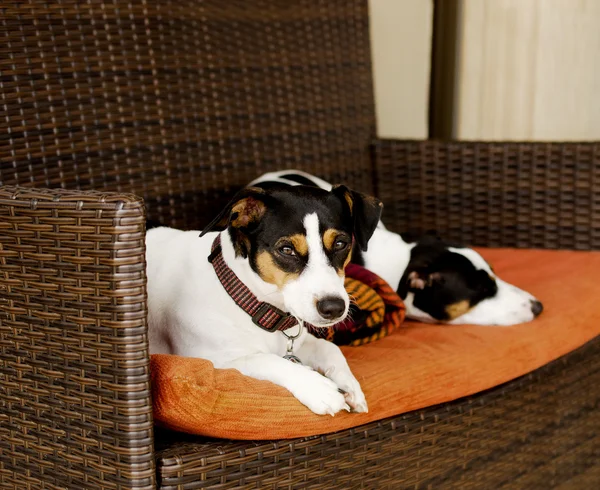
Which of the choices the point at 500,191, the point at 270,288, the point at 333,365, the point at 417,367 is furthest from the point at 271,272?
the point at 500,191

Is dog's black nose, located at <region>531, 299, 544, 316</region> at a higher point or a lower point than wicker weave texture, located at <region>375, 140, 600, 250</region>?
lower

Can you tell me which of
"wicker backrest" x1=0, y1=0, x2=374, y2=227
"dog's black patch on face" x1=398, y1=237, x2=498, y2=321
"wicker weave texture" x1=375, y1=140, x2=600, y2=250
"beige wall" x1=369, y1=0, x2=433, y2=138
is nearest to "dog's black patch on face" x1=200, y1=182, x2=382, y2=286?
"dog's black patch on face" x1=398, y1=237, x2=498, y2=321

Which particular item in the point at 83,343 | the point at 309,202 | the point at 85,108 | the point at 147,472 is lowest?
the point at 147,472

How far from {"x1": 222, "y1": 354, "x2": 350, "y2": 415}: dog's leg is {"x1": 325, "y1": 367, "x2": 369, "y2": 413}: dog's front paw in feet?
0.10

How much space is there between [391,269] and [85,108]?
3.38 ft

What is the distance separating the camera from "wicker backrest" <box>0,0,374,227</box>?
Result: 234 cm

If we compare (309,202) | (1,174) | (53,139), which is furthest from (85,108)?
(309,202)

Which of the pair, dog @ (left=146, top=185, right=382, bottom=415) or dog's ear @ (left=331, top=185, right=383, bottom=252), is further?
dog's ear @ (left=331, top=185, right=383, bottom=252)

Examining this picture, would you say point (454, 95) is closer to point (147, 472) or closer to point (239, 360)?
point (239, 360)

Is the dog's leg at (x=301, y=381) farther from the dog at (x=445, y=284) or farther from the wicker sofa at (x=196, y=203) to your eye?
the dog at (x=445, y=284)

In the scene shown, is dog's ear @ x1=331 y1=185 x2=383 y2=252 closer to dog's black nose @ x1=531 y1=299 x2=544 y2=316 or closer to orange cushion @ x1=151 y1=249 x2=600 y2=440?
orange cushion @ x1=151 y1=249 x2=600 y2=440

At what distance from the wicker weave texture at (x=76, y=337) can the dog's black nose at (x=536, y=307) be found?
1250 millimetres

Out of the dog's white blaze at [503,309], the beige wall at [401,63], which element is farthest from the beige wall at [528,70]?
the dog's white blaze at [503,309]

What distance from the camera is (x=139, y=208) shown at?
151 centimetres
